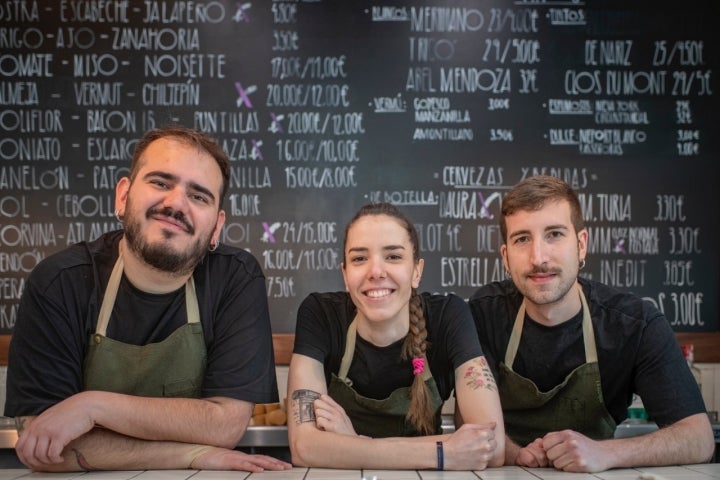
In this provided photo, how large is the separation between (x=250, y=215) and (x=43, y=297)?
176 centimetres

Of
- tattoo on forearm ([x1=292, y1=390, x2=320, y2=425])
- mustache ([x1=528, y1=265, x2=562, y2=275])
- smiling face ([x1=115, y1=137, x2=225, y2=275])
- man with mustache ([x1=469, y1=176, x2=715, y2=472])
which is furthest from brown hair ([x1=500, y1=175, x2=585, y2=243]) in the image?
smiling face ([x1=115, y1=137, x2=225, y2=275])

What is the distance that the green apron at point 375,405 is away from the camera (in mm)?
2303

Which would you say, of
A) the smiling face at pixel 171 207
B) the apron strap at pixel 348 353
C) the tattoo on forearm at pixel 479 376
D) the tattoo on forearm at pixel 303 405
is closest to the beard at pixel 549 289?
the tattoo on forearm at pixel 479 376

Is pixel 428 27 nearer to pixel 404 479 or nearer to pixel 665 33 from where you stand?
pixel 665 33

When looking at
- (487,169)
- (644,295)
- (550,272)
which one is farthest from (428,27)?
(550,272)

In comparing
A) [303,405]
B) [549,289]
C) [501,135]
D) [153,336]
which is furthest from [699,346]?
[153,336]

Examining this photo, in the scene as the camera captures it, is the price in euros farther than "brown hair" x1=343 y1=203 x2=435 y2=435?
Yes

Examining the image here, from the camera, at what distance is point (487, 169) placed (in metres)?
3.81

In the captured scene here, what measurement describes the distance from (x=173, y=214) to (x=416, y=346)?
30.8 inches

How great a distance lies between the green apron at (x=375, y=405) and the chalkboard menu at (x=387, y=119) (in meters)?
1.44

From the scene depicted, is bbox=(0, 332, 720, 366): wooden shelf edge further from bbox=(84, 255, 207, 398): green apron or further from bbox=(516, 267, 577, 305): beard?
A: bbox=(516, 267, 577, 305): beard

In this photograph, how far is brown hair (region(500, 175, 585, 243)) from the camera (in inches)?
92.6

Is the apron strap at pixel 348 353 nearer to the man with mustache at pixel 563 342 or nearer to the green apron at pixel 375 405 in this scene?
the green apron at pixel 375 405

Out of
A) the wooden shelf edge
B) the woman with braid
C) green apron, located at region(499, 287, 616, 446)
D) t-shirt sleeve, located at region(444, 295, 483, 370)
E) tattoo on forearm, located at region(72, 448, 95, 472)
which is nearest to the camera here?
tattoo on forearm, located at region(72, 448, 95, 472)
